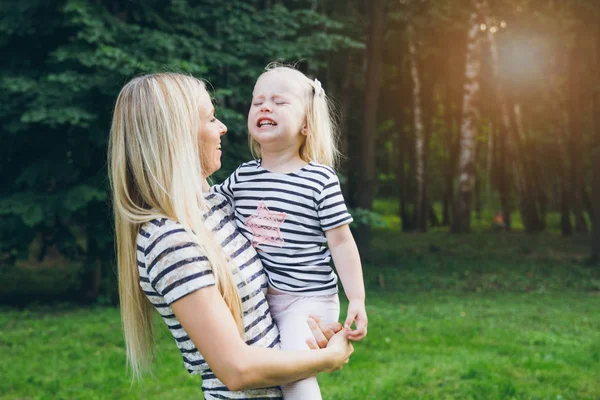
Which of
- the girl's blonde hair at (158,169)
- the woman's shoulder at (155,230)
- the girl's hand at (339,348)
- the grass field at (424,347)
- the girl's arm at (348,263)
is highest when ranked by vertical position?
the girl's blonde hair at (158,169)

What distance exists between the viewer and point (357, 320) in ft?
8.01

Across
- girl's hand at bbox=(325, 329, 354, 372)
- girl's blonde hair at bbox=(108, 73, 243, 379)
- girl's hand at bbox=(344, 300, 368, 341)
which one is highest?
girl's blonde hair at bbox=(108, 73, 243, 379)

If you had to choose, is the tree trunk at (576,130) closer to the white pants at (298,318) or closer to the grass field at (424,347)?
the grass field at (424,347)

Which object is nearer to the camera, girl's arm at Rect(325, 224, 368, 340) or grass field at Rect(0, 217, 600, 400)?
girl's arm at Rect(325, 224, 368, 340)

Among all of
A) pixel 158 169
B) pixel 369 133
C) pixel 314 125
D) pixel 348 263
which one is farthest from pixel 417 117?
pixel 158 169

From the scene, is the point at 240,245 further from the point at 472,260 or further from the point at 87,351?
the point at 472,260

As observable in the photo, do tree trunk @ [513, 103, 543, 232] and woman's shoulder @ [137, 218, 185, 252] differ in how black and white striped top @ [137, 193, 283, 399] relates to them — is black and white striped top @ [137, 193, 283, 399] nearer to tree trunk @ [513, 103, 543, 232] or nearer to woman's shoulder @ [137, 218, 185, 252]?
woman's shoulder @ [137, 218, 185, 252]

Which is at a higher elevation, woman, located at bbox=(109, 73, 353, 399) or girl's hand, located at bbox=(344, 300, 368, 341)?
woman, located at bbox=(109, 73, 353, 399)

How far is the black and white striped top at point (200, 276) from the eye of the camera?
76.3 inches

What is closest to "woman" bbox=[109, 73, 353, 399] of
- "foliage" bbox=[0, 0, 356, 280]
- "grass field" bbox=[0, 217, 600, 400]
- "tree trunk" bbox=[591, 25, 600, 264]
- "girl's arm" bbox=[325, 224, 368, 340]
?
"girl's arm" bbox=[325, 224, 368, 340]

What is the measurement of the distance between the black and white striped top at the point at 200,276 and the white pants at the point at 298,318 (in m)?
0.04

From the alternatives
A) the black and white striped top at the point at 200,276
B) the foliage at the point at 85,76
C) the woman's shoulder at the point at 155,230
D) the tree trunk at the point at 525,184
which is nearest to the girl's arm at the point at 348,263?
the black and white striped top at the point at 200,276

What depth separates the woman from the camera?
6.33 ft

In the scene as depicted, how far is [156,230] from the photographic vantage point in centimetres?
200
